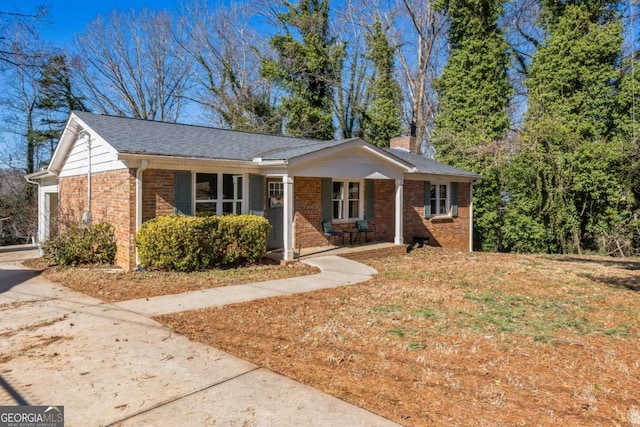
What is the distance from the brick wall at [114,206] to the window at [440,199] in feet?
38.0

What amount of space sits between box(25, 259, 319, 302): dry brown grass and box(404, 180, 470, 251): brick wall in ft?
21.5

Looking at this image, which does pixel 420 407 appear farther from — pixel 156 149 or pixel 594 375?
pixel 156 149

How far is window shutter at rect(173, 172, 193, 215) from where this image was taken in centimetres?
1001

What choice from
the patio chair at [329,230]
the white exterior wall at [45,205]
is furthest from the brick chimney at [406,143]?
the white exterior wall at [45,205]

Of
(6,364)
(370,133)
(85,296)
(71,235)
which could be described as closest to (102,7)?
(370,133)

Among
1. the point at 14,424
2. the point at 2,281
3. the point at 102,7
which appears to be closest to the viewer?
the point at 14,424

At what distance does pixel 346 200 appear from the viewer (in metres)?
13.9

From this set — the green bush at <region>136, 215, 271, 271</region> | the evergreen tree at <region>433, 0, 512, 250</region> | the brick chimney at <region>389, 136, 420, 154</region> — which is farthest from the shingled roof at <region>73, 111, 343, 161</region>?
the evergreen tree at <region>433, 0, 512, 250</region>

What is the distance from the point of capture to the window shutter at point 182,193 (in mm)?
10008

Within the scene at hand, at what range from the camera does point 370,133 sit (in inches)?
1053

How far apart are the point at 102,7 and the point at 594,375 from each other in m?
31.0

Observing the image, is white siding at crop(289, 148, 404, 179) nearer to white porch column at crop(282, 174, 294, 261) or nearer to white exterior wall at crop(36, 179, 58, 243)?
white porch column at crop(282, 174, 294, 261)

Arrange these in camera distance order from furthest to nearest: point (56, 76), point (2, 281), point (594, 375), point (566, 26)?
point (56, 76), point (566, 26), point (2, 281), point (594, 375)

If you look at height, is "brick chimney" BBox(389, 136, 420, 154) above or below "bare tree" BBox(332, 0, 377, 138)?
below
